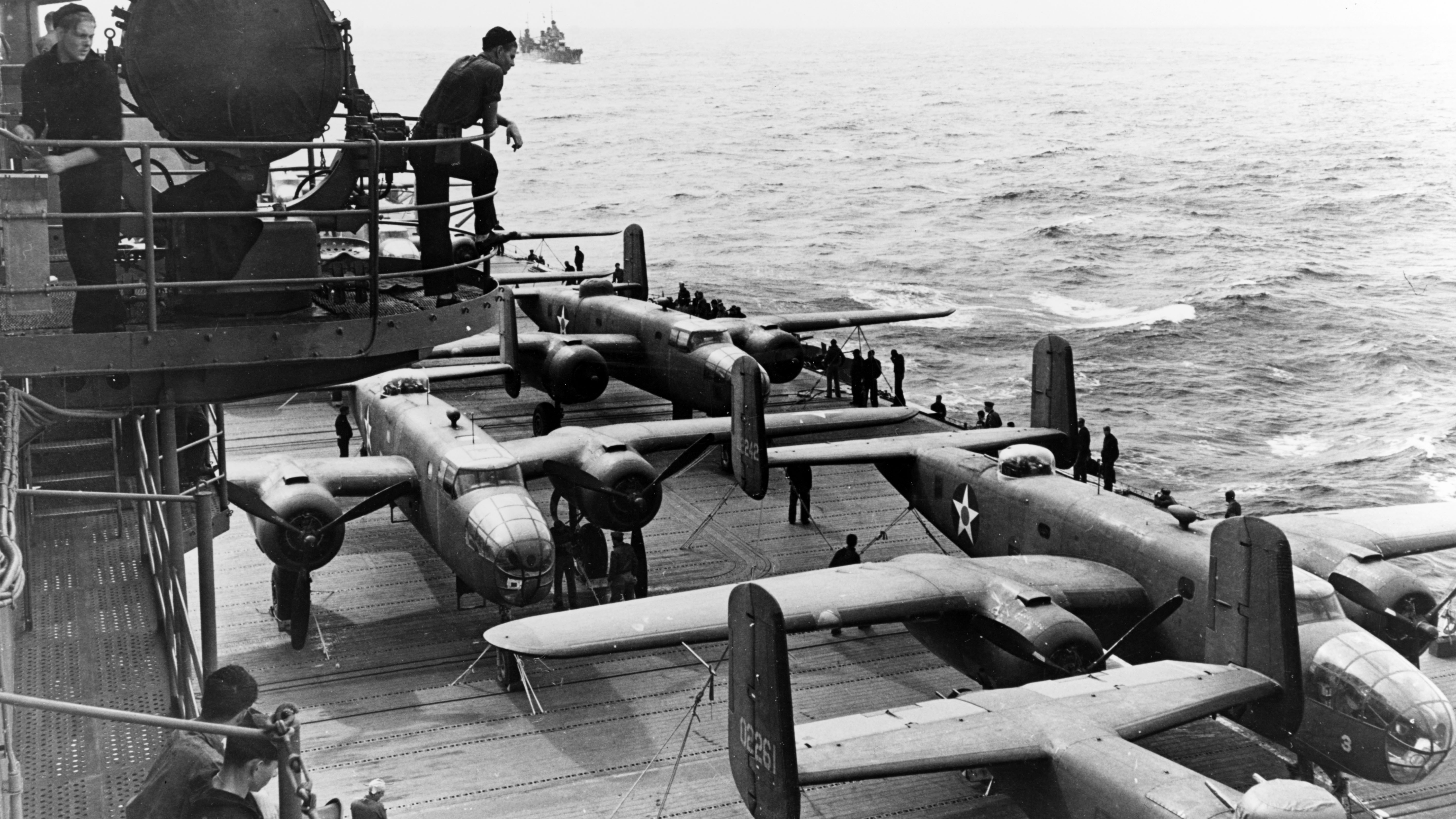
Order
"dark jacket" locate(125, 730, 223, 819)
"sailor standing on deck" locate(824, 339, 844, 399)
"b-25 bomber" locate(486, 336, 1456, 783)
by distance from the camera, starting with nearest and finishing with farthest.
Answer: "dark jacket" locate(125, 730, 223, 819) → "b-25 bomber" locate(486, 336, 1456, 783) → "sailor standing on deck" locate(824, 339, 844, 399)

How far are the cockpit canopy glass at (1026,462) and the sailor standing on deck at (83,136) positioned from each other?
611 inches

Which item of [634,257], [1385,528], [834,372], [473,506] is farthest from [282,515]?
[634,257]

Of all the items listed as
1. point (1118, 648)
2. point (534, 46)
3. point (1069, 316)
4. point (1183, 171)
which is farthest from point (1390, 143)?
point (1118, 648)

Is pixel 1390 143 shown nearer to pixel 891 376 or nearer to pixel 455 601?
pixel 891 376

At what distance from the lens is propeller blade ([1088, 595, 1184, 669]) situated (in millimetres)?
18453

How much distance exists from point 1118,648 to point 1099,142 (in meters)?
126

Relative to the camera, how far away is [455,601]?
23.5 metres

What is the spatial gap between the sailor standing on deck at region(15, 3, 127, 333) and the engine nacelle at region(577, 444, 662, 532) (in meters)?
12.7

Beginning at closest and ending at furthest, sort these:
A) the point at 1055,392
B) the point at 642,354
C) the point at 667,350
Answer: the point at 1055,392 → the point at 667,350 → the point at 642,354

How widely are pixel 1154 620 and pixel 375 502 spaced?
39.6 ft

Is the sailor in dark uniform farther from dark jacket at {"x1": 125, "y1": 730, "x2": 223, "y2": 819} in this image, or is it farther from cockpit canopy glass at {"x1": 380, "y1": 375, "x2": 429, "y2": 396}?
dark jacket at {"x1": 125, "y1": 730, "x2": 223, "y2": 819}

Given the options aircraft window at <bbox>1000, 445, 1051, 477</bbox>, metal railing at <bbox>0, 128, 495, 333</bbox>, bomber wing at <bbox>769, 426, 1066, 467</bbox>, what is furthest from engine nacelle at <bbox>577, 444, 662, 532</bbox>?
metal railing at <bbox>0, 128, 495, 333</bbox>

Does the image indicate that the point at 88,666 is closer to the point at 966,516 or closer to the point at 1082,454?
the point at 966,516

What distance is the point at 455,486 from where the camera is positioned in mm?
21141
